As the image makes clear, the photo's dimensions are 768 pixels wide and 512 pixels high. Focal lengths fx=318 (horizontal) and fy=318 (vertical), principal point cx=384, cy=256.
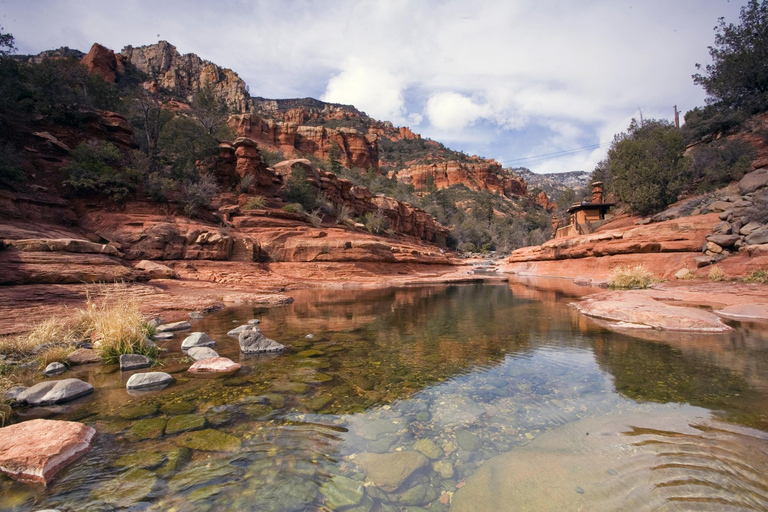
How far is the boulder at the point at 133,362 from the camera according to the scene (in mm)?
5598

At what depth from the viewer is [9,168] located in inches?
564

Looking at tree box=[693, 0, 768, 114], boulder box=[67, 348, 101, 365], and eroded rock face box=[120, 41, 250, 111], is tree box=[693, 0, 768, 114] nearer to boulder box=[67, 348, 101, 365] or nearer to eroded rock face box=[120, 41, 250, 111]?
boulder box=[67, 348, 101, 365]

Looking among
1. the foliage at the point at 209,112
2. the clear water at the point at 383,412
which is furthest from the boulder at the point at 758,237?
the foliage at the point at 209,112

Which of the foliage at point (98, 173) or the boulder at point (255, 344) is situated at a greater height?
the foliage at point (98, 173)

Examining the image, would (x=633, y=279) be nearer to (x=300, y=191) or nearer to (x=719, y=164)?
(x=719, y=164)

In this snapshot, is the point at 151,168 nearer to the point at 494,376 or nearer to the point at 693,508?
the point at 494,376

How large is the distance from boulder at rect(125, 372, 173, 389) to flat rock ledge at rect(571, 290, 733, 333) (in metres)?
10.1

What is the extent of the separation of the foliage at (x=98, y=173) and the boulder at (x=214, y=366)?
1822cm

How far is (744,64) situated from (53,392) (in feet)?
143

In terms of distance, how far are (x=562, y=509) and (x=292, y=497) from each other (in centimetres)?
205

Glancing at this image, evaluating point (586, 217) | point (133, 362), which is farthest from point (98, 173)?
point (586, 217)

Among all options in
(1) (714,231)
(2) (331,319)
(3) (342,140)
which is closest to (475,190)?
(3) (342,140)

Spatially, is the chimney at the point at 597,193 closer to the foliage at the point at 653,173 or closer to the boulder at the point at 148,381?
the foliage at the point at 653,173

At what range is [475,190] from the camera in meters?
93.2
